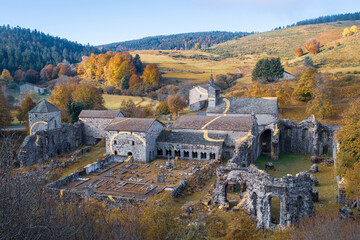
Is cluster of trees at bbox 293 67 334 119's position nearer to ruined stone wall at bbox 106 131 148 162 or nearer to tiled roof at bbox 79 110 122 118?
ruined stone wall at bbox 106 131 148 162

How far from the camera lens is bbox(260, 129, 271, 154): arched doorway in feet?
129

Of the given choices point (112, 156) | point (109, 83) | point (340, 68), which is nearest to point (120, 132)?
point (112, 156)

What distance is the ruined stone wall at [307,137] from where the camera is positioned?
37.0m

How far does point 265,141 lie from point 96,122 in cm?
2476

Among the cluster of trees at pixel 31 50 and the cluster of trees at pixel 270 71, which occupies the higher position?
the cluster of trees at pixel 31 50

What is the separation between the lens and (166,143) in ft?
123

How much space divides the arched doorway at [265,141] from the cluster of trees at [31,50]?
90782 mm

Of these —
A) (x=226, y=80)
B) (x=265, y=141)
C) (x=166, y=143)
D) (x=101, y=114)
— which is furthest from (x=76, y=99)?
(x=226, y=80)

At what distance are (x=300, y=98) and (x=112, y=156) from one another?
36.2 meters

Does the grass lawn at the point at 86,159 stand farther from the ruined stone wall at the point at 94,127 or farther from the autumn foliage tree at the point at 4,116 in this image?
the autumn foliage tree at the point at 4,116

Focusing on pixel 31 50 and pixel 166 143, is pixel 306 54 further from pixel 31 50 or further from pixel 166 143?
pixel 31 50

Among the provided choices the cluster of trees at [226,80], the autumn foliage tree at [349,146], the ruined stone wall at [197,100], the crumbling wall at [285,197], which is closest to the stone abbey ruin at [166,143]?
the autumn foliage tree at [349,146]

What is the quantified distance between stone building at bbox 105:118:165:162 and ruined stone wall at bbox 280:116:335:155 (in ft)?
54.3

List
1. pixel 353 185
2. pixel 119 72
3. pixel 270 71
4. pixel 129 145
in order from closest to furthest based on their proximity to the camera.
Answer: pixel 353 185 < pixel 129 145 < pixel 270 71 < pixel 119 72
